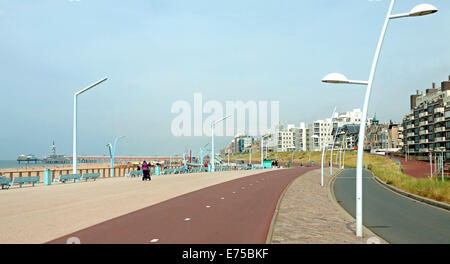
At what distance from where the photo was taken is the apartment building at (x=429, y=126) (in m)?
83.8

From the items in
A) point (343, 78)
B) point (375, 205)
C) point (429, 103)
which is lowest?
point (375, 205)

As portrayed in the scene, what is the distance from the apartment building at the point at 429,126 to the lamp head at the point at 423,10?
255 feet

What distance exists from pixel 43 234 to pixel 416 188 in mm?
17012

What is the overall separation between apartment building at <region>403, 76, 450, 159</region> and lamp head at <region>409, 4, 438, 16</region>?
77708 millimetres

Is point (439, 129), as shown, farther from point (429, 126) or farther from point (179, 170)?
point (179, 170)

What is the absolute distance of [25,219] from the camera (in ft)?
34.7

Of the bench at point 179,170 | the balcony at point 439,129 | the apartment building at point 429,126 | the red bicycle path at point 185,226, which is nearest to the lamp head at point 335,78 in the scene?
the red bicycle path at point 185,226

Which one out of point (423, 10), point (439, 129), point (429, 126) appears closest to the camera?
point (423, 10)

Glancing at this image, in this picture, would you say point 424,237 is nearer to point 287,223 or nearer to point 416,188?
point 287,223

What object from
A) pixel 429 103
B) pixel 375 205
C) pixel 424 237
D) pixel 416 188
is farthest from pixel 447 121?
pixel 424 237

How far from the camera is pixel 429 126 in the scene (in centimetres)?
9288

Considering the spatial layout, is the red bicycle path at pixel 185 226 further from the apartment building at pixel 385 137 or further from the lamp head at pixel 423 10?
the apartment building at pixel 385 137

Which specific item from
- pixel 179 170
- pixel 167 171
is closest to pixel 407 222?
pixel 167 171

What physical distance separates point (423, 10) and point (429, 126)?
9617 cm
